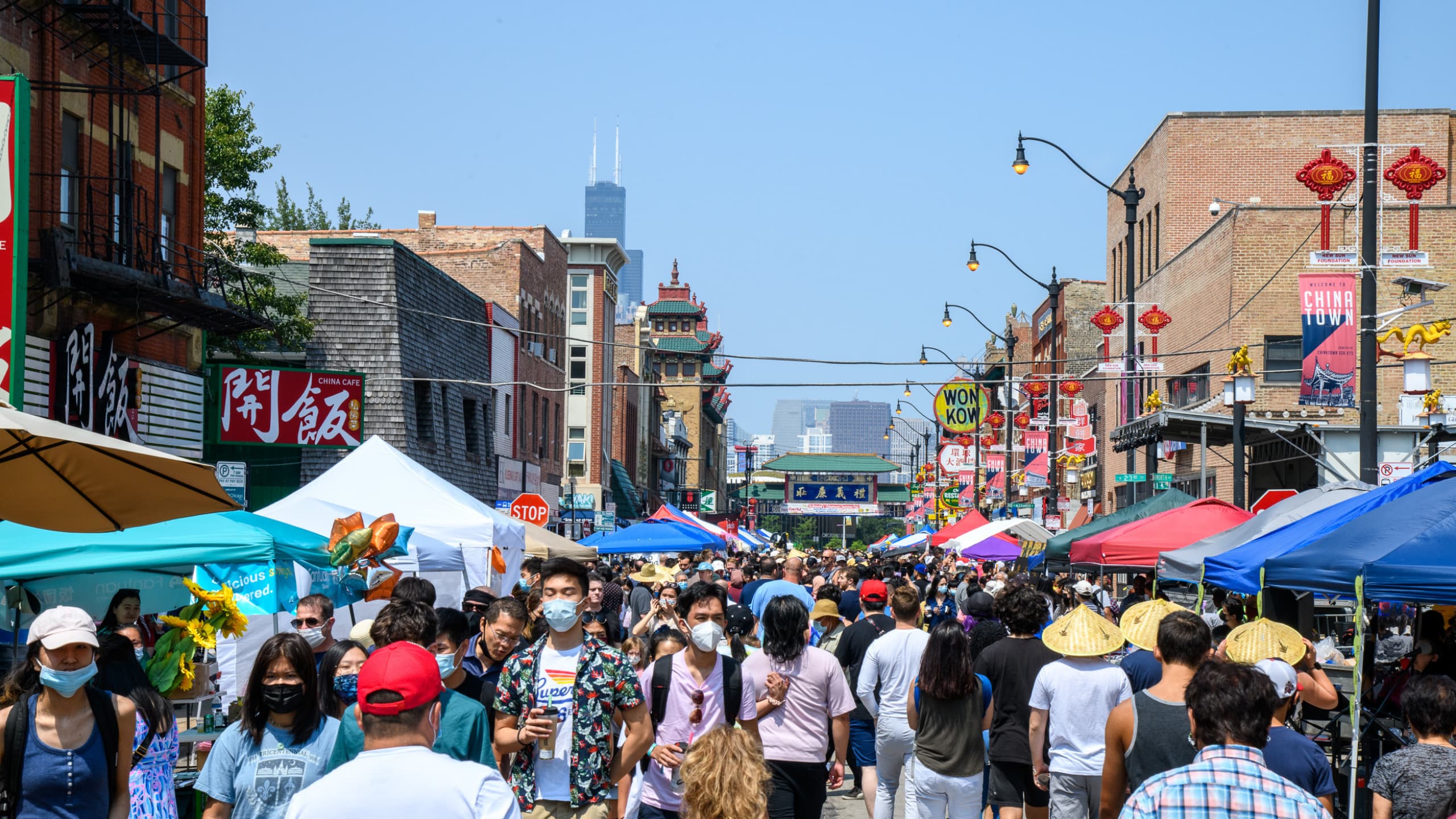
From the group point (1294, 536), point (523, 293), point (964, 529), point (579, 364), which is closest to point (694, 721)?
point (1294, 536)

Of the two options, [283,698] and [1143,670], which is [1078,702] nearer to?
[1143,670]

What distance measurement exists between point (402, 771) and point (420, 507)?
41.2 ft

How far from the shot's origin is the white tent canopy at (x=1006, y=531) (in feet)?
97.6

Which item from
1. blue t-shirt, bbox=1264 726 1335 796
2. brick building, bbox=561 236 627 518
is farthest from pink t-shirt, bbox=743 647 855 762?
brick building, bbox=561 236 627 518

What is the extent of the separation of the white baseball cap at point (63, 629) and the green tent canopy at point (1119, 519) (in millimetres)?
15395

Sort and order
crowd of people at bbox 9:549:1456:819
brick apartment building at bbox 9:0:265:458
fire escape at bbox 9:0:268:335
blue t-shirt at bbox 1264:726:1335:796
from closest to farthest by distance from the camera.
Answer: crowd of people at bbox 9:549:1456:819 < blue t-shirt at bbox 1264:726:1335:796 < brick apartment building at bbox 9:0:265:458 < fire escape at bbox 9:0:268:335

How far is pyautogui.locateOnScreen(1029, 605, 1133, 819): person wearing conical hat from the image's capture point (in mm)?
7883

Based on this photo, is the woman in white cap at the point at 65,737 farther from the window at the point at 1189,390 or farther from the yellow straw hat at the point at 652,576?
the window at the point at 1189,390

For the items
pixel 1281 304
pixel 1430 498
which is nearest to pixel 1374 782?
pixel 1430 498

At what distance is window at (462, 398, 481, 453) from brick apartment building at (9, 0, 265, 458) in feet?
44.6

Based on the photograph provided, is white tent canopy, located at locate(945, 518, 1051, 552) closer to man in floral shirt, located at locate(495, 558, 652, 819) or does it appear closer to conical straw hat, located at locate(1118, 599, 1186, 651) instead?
conical straw hat, located at locate(1118, 599, 1186, 651)

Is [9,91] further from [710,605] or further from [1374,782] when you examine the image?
[1374,782]

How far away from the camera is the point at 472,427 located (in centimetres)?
3697

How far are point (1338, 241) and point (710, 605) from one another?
2938 cm
